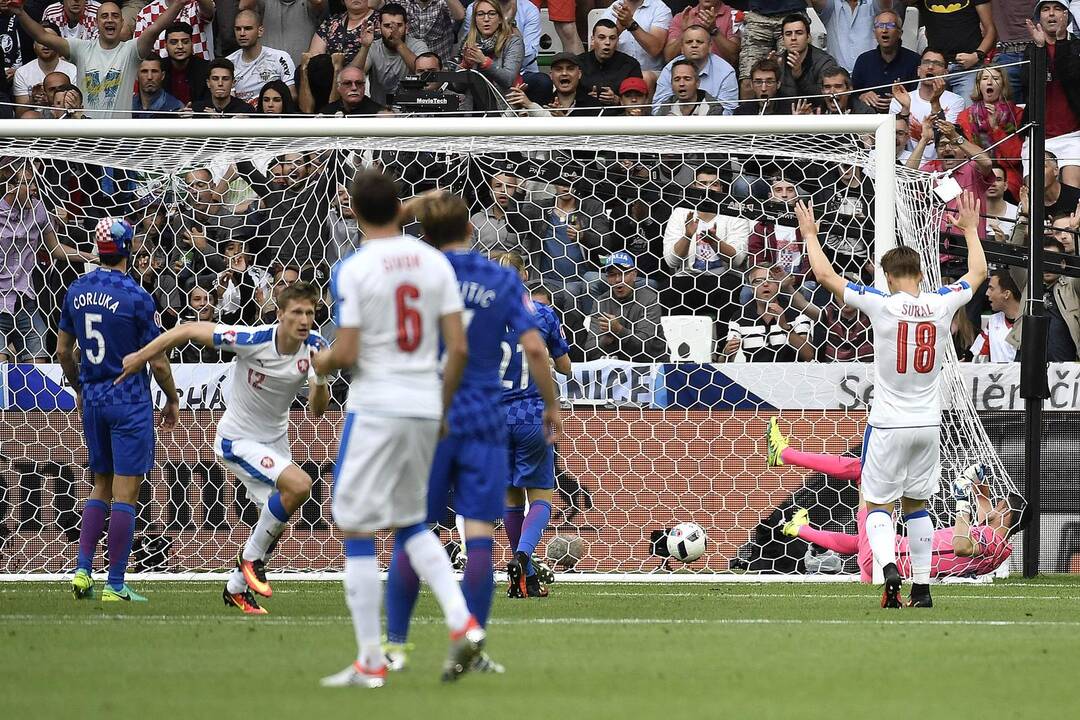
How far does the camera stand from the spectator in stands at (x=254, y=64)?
14852 mm

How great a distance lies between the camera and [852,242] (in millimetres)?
12250

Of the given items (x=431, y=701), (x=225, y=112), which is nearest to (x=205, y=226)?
(x=225, y=112)

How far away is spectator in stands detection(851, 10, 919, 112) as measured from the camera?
14562 mm

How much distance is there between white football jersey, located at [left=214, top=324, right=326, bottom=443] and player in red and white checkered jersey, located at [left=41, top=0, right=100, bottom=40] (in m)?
8.07

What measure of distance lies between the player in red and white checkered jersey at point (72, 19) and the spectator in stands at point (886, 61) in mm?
7450

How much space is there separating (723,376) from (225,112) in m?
5.73

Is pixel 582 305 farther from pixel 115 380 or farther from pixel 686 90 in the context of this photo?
pixel 115 380

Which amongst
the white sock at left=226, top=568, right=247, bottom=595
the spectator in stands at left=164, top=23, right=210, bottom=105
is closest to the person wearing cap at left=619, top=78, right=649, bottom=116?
the spectator in stands at left=164, top=23, right=210, bottom=105

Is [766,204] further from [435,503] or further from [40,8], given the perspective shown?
[40,8]

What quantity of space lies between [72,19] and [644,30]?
565cm

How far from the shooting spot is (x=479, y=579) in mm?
5664

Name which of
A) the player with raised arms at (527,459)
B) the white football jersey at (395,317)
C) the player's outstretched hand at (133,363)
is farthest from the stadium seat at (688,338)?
the white football jersey at (395,317)

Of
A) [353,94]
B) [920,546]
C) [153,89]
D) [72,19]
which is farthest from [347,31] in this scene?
[920,546]

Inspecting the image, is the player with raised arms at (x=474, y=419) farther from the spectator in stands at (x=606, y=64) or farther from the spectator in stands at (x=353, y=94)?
the spectator in stands at (x=606, y=64)
